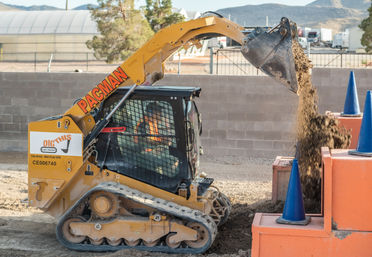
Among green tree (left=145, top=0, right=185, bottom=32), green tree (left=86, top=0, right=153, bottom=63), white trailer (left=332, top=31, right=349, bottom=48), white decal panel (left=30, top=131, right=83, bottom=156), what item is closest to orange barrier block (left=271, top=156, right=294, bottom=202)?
white decal panel (left=30, top=131, right=83, bottom=156)

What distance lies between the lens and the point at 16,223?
8.82 m

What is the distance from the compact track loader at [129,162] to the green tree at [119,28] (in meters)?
20.1

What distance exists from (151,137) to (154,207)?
38.6 inches

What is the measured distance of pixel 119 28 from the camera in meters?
27.5

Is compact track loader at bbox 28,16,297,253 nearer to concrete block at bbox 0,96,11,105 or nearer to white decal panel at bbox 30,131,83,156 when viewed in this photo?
white decal panel at bbox 30,131,83,156

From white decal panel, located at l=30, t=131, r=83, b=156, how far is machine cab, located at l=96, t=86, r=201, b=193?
0.32 meters

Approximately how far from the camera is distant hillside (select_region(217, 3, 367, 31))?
133 metres

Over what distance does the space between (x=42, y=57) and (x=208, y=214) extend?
36.3m

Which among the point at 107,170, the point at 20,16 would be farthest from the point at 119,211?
the point at 20,16

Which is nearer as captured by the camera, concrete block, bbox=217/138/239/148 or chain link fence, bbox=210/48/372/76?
concrete block, bbox=217/138/239/148

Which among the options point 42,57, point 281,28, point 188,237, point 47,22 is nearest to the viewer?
point 281,28

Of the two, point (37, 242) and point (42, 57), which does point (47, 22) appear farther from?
point (37, 242)

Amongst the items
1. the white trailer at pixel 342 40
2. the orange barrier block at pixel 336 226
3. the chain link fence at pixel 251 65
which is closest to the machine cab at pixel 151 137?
the orange barrier block at pixel 336 226

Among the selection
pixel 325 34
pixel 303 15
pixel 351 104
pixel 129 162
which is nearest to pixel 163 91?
pixel 129 162
